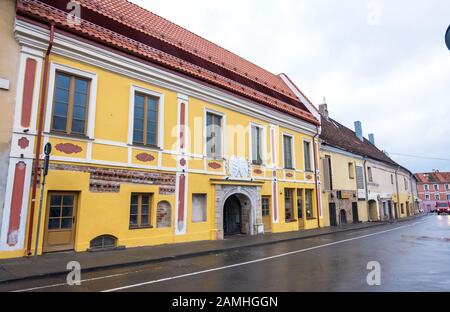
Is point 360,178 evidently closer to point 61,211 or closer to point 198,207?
point 198,207

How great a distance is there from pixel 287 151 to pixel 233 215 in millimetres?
5908

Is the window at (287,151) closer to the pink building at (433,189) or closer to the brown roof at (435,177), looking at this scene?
the pink building at (433,189)

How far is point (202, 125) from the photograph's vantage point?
14.9 m

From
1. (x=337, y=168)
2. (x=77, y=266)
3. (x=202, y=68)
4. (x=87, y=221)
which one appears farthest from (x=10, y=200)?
(x=337, y=168)

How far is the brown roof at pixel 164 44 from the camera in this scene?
10984 millimetres

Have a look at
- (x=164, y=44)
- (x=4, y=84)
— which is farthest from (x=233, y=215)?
(x=4, y=84)

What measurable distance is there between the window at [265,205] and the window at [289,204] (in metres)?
1.81

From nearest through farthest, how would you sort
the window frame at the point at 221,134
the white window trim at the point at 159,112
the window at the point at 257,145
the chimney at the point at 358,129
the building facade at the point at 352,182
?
the white window trim at the point at 159,112
the window frame at the point at 221,134
the window at the point at 257,145
the building facade at the point at 352,182
the chimney at the point at 358,129

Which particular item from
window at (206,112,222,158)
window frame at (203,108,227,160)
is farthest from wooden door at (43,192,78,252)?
window at (206,112,222,158)

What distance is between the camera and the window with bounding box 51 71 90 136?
34.0 ft

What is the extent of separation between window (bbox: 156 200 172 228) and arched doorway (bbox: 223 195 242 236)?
15.2 ft

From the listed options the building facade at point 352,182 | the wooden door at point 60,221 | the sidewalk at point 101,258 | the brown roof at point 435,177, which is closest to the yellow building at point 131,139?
the wooden door at point 60,221

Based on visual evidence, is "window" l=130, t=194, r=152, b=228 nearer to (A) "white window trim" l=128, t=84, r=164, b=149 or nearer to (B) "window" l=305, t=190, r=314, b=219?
(A) "white window trim" l=128, t=84, r=164, b=149

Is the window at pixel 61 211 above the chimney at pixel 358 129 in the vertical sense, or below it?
below
